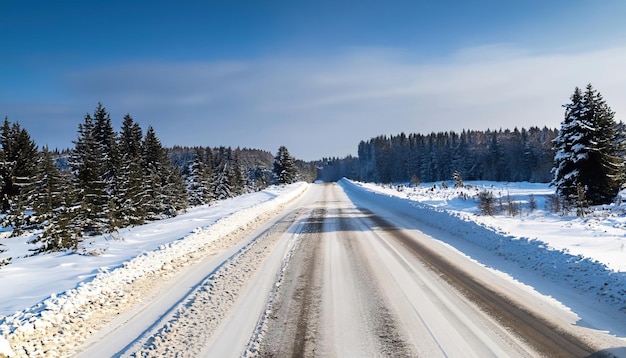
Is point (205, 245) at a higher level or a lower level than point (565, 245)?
lower

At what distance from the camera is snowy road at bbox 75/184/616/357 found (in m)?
4.40

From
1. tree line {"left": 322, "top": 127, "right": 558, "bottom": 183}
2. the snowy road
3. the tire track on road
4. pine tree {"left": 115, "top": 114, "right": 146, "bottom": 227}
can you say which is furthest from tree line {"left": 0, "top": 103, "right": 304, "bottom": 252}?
tree line {"left": 322, "top": 127, "right": 558, "bottom": 183}

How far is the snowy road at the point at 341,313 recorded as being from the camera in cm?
440

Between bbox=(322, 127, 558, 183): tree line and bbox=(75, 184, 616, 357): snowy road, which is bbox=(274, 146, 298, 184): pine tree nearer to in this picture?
bbox=(322, 127, 558, 183): tree line

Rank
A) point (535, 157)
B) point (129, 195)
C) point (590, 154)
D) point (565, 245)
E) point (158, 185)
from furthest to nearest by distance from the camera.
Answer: point (535, 157)
point (158, 185)
point (129, 195)
point (590, 154)
point (565, 245)

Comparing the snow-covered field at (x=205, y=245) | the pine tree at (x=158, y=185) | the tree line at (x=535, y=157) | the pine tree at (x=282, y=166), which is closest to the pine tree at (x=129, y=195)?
the pine tree at (x=158, y=185)

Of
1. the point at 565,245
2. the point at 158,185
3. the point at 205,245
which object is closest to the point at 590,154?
the point at 565,245

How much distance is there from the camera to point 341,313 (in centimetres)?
545

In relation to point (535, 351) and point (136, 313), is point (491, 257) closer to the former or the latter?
point (535, 351)

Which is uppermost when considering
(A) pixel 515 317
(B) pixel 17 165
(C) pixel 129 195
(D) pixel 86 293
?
(B) pixel 17 165

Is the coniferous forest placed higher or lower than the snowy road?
higher

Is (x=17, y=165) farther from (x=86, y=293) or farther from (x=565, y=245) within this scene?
(x=565, y=245)

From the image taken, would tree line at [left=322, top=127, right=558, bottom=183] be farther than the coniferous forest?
Yes

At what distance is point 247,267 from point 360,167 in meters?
162
